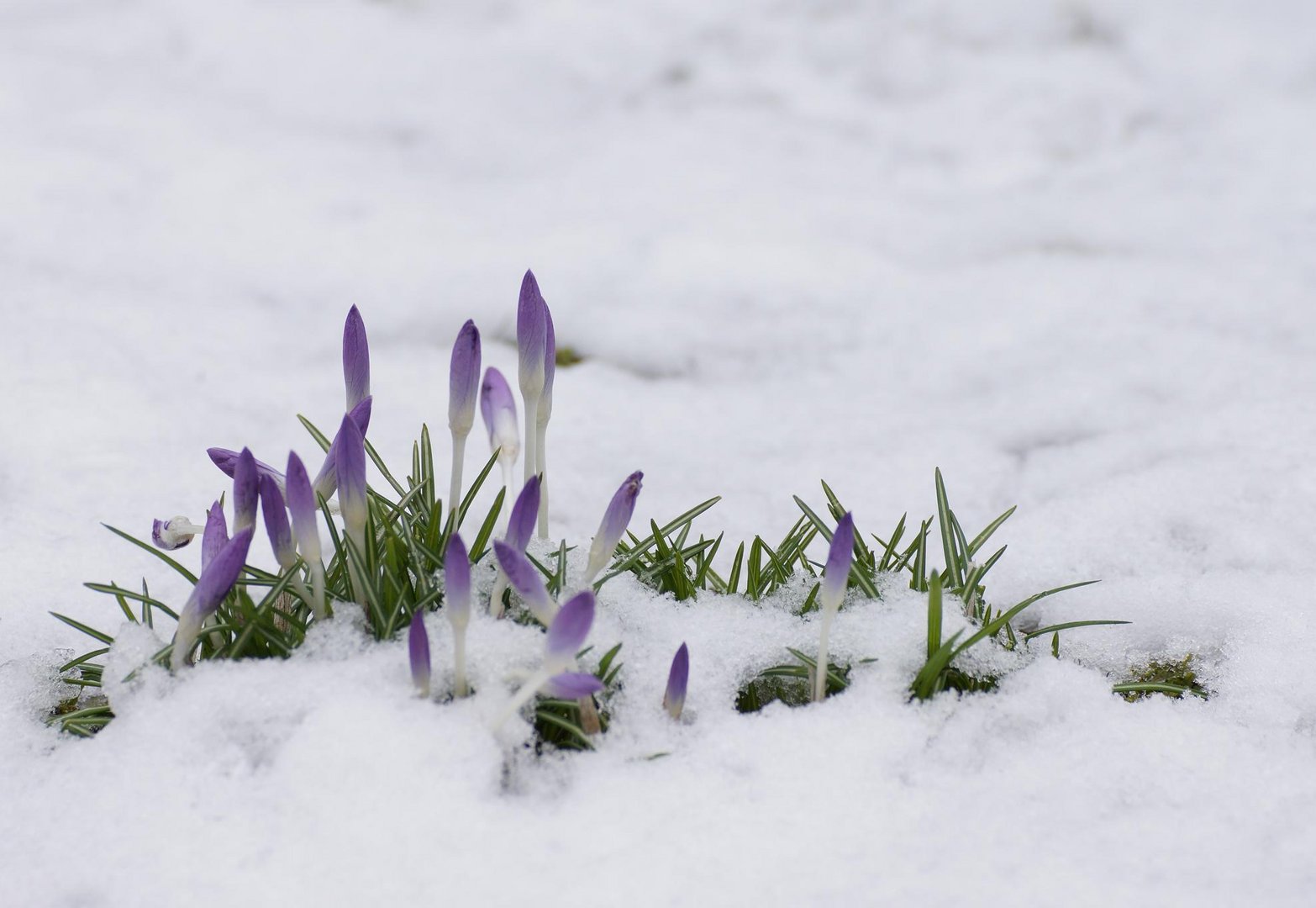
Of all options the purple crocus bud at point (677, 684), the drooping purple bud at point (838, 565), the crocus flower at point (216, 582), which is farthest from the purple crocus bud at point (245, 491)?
the drooping purple bud at point (838, 565)

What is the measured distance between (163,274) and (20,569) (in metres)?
1.87

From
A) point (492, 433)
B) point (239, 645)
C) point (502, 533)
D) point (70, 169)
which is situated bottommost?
point (239, 645)

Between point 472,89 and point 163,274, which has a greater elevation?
point 472,89

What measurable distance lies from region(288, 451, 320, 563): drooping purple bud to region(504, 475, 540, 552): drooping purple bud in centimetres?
24

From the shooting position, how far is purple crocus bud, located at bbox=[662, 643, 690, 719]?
1.31m

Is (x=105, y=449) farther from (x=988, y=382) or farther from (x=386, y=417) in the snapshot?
(x=988, y=382)

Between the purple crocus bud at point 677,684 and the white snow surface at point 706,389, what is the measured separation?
0.03m

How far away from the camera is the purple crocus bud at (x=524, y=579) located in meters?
1.18

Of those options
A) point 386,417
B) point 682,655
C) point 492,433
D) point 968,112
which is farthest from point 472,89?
point 682,655

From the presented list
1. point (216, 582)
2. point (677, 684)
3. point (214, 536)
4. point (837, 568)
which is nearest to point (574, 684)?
point (677, 684)

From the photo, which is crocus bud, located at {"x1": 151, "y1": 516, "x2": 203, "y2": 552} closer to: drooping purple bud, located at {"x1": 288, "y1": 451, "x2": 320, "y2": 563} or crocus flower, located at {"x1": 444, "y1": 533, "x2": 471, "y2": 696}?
drooping purple bud, located at {"x1": 288, "y1": 451, "x2": 320, "y2": 563}

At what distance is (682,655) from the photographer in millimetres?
1306

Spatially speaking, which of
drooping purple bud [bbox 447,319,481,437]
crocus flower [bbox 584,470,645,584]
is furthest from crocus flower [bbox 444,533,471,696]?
drooping purple bud [bbox 447,319,481,437]

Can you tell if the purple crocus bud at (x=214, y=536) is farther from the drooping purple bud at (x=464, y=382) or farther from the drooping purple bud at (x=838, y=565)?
the drooping purple bud at (x=838, y=565)
